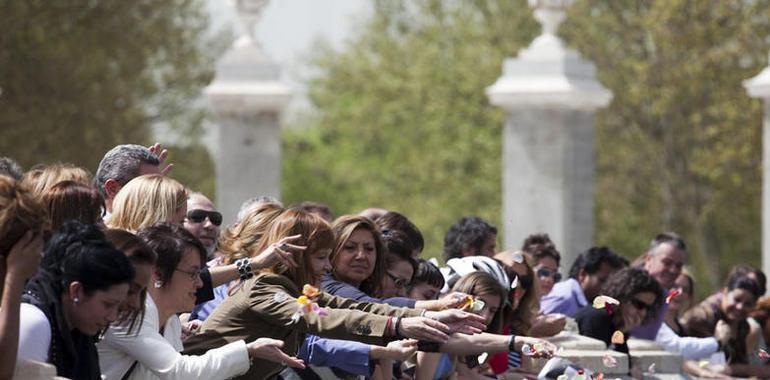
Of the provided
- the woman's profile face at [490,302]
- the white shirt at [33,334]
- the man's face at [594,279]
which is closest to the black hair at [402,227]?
the woman's profile face at [490,302]

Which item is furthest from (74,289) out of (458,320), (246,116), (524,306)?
(246,116)

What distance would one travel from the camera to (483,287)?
9.16 metres

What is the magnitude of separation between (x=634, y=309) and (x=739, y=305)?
2.68 m

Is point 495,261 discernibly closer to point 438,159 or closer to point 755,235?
point 755,235

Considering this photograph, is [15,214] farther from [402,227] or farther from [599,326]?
[599,326]

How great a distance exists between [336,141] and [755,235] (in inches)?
794

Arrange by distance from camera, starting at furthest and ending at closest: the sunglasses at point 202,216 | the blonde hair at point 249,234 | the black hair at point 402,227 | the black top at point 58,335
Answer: the black hair at point 402,227 → the sunglasses at point 202,216 → the blonde hair at point 249,234 → the black top at point 58,335

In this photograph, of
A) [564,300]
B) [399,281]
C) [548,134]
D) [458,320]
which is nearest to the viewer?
[458,320]

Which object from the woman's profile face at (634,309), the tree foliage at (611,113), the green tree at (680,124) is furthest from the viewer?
the tree foliage at (611,113)

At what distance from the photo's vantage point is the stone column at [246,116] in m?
19.2

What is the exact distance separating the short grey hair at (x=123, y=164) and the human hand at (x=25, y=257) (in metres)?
2.54

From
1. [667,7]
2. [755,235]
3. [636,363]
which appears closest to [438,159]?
[755,235]

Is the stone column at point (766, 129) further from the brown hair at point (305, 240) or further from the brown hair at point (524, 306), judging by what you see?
the brown hair at point (305, 240)

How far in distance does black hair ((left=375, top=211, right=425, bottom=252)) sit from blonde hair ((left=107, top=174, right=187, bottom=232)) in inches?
70.7
